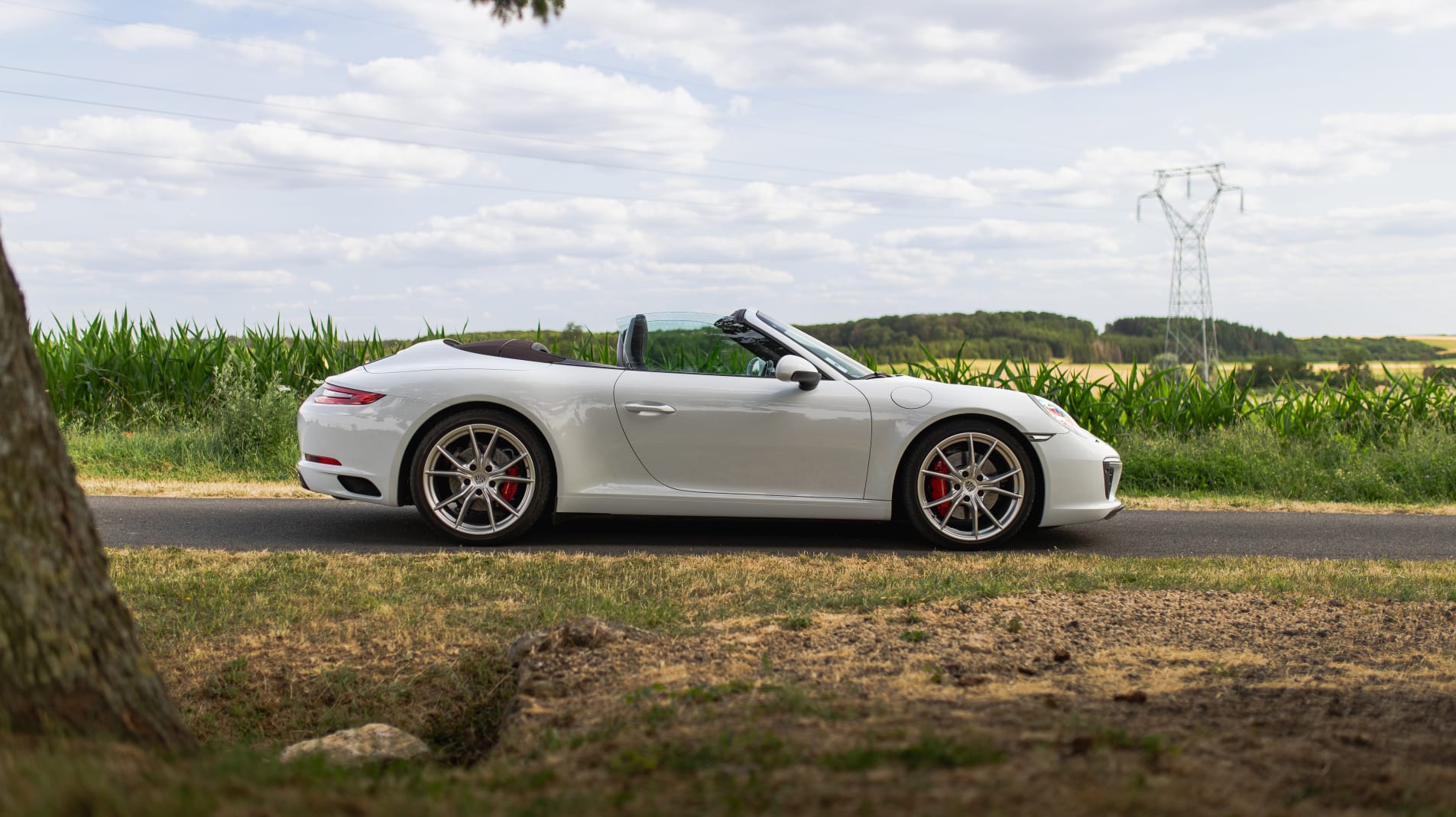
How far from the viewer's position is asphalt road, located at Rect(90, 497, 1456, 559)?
7.30m

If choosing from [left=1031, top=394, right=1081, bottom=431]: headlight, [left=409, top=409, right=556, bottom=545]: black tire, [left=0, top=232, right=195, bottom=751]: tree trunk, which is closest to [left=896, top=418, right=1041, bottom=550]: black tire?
[left=1031, top=394, right=1081, bottom=431]: headlight

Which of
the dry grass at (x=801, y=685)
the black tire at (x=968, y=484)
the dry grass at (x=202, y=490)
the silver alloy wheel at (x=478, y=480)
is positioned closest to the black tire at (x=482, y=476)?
the silver alloy wheel at (x=478, y=480)

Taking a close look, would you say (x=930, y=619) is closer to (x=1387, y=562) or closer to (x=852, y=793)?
(x=852, y=793)

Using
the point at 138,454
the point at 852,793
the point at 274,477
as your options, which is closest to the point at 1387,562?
the point at 852,793

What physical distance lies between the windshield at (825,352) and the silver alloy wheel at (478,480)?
1856mm

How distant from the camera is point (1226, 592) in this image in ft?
18.2

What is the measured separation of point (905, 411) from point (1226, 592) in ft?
7.28

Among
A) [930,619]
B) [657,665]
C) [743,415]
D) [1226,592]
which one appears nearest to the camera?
[657,665]

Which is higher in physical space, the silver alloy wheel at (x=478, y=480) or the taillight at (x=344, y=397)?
the taillight at (x=344, y=397)

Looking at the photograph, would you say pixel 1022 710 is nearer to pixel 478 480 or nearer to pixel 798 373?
pixel 798 373

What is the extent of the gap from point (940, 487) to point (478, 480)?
2.90m

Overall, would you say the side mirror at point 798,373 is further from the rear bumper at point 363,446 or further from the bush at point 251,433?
the bush at point 251,433

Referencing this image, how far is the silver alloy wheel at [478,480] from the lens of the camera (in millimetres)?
7051

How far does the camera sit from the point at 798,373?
23.0 feet
